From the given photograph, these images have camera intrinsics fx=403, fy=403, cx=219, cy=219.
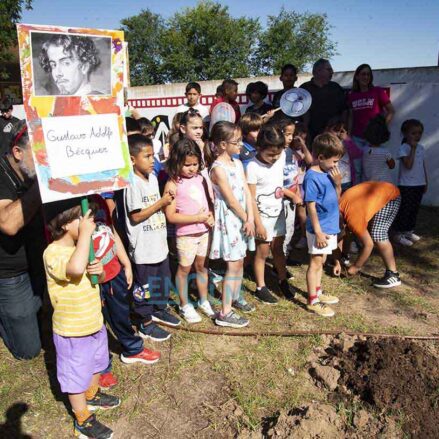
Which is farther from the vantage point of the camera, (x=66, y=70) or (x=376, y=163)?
(x=376, y=163)

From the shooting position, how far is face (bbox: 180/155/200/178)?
126 inches

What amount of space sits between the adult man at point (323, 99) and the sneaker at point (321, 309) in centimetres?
264

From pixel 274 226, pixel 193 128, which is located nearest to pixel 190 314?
pixel 274 226

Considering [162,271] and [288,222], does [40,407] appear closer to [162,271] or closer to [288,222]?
[162,271]

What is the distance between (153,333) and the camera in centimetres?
337

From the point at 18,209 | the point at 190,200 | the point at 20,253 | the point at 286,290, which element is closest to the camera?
the point at 18,209

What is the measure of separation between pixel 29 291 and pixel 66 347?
119 cm

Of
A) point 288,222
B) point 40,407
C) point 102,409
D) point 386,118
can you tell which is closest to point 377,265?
point 288,222

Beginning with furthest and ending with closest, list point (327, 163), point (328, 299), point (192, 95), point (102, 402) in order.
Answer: point (192, 95)
point (328, 299)
point (327, 163)
point (102, 402)

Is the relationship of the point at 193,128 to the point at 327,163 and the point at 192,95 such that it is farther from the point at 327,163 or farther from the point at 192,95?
the point at 192,95

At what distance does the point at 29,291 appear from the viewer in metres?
3.23

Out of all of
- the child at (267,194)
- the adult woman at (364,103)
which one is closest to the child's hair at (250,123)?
the child at (267,194)

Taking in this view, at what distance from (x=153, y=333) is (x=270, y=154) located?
182cm

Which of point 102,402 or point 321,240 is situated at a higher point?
point 321,240
